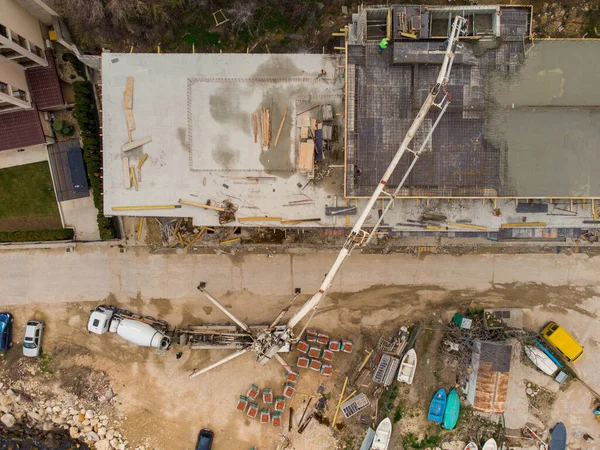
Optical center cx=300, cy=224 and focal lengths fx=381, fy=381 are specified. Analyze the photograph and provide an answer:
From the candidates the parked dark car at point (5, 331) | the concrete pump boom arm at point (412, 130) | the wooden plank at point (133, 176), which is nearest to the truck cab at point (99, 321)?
the parked dark car at point (5, 331)

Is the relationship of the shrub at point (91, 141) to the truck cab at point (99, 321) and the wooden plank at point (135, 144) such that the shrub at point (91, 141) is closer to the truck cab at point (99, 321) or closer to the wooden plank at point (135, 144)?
the wooden plank at point (135, 144)

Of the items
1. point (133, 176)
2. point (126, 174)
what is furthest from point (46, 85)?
point (133, 176)

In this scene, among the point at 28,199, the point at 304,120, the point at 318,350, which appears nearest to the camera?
the point at 304,120

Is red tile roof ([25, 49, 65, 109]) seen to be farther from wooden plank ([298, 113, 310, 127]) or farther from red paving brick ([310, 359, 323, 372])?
red paving brick ([310, 359, 323, 372])

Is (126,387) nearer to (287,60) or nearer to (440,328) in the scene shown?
(440,328)

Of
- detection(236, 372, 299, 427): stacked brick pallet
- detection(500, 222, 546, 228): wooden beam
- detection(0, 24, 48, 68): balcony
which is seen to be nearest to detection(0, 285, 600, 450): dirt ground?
detection(236, 372, 299, 427): stacked brick pallet

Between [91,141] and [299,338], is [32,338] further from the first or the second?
[299,338]
